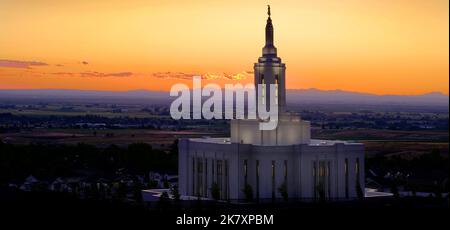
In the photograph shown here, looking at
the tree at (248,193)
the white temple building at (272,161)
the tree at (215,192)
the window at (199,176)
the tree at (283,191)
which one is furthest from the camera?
the window at (199,176)

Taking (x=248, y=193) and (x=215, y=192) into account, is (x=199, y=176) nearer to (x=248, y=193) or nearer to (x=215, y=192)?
(x=215, y=192)

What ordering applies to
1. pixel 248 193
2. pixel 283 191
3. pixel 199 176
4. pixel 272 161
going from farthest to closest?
1. pixel 199 176
2. pixel 272 161
3. pixel 283 191
4. pixel 248 193

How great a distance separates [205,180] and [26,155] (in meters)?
36.9

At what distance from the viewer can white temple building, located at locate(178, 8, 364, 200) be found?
57.4 meters

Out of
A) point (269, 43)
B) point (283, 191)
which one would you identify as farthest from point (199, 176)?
point (269, 43)

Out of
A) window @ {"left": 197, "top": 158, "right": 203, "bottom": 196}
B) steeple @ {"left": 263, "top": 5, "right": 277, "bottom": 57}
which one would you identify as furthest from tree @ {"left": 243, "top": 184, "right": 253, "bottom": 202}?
steeple @ {"left": 263, "top": 5, "right": 277, "bottom": 57}

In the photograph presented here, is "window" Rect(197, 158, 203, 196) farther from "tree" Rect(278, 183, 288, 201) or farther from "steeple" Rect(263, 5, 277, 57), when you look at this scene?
→ "steeple" Rect(263, 5, 277, 57)

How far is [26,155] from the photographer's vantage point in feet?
307

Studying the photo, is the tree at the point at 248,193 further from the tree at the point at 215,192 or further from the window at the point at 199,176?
the window at the point at 199,176

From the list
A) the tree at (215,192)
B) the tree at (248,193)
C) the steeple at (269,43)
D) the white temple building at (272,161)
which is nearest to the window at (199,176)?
the white temple building at (272,161)

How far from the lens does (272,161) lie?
2259 inches

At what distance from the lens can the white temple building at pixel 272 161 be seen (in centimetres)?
5738
